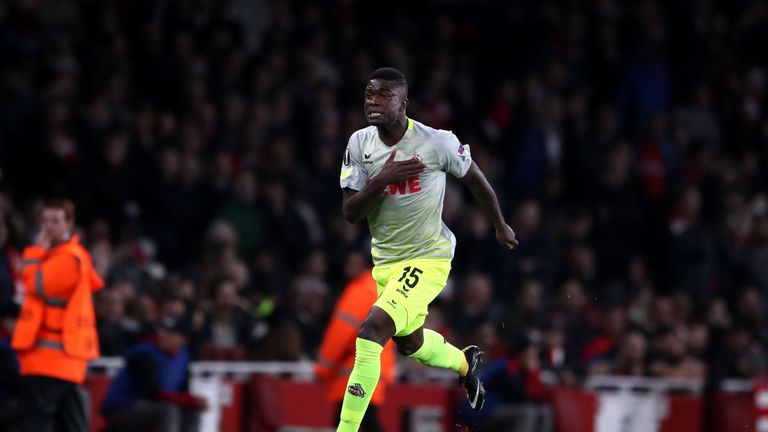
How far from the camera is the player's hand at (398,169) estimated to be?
851 centimetres

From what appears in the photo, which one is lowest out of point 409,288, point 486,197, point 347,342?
point 347,342

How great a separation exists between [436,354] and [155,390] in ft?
9.45

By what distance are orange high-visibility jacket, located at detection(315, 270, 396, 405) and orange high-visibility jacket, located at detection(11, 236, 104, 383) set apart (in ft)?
6.00

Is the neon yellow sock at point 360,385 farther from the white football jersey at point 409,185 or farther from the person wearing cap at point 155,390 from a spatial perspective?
the person wearing cap at point 155,390

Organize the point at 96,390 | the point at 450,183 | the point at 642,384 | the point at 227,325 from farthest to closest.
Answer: the point at 450,183 < the point at 642,384 < the point at 227,325 < the point at 96,390

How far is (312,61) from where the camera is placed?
1666cm

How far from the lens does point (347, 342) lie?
1097 centimetres

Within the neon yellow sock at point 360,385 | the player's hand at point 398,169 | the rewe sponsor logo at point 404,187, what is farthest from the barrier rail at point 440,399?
the player's hand at point 398,169

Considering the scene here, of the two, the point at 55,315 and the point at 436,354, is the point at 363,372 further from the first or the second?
the point at 55,315

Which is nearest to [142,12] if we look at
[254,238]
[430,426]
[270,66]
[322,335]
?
[270,66]

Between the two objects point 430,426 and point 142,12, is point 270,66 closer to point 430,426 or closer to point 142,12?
point 142,12

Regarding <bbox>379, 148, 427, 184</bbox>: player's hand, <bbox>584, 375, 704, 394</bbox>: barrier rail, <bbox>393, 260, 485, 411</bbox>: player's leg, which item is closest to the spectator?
<bbox>584, 375, 704, 394</bbox>: barrier rail

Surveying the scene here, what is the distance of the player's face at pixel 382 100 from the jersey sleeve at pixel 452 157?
0.40 meters

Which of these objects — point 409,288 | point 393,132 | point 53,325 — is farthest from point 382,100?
point 53,325
